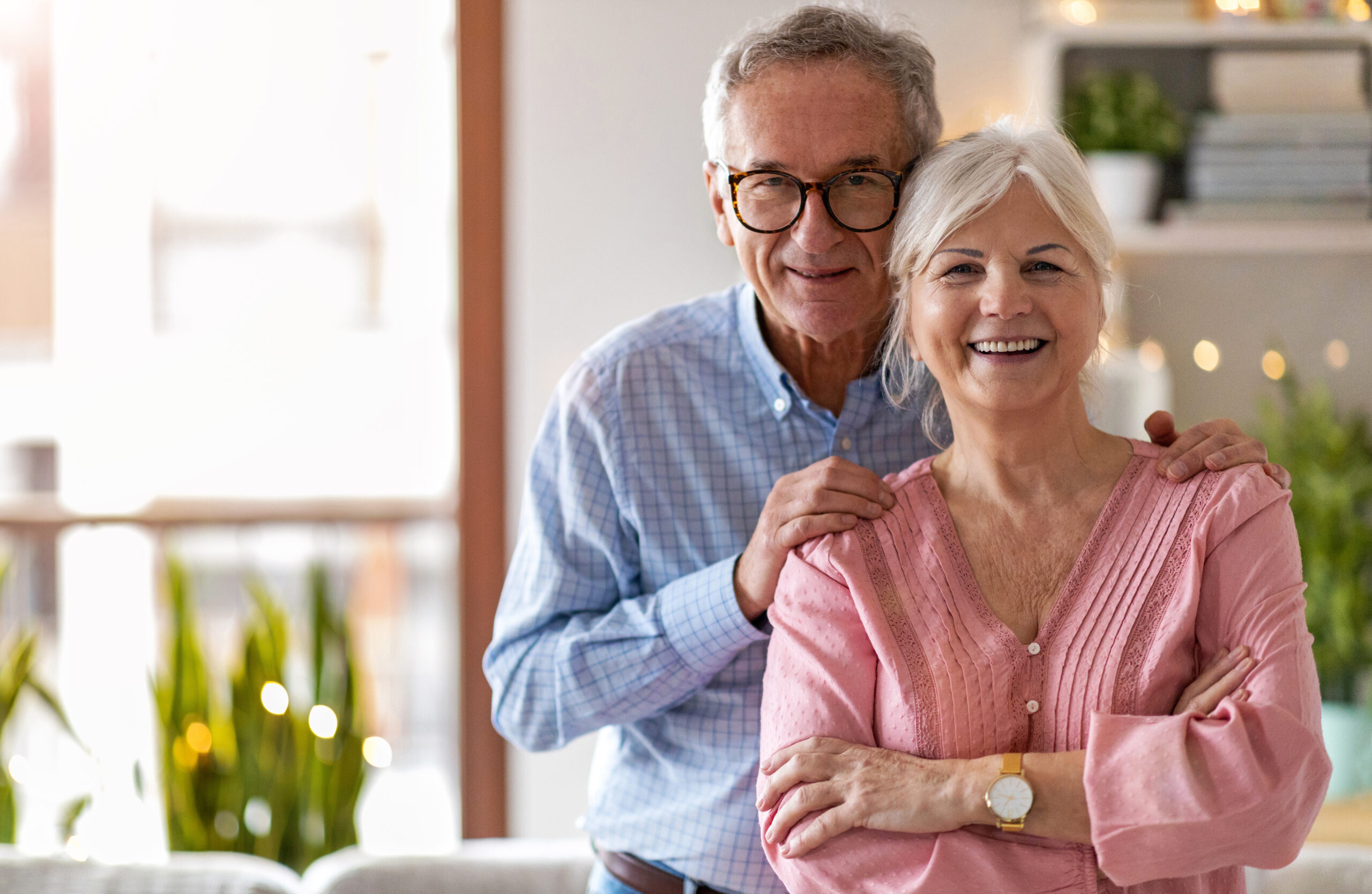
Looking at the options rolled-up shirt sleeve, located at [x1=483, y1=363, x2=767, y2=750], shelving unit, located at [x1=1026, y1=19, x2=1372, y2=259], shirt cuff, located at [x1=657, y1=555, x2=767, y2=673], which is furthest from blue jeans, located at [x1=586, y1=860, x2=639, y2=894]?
shelving unit, located at [x1=1026, y1=19, x2=1372, y2=259]

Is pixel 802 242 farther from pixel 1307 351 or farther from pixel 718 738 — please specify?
pixel 1307 351

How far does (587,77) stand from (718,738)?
1680mm

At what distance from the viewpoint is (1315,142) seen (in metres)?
2.50

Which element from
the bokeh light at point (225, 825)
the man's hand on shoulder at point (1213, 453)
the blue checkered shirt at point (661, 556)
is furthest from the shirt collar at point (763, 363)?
the bokeh light at point (225, 825)

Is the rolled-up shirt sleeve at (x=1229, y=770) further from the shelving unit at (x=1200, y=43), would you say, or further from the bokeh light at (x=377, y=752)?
the bokeh light at (x=377, y=752)

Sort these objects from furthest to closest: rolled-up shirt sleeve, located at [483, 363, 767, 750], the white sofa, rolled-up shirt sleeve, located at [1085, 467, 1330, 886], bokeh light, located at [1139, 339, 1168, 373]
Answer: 1. bokeh light, located at [1139, 339, 1168, 373]
2. the white sofa
3. rolled-up shirt sleeve, located at [483, 363, 767, 750]
4. rolled-up shirt sleeve, located at [1085, 467, 1330, 886]

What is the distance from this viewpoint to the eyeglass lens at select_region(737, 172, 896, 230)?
4.13ft

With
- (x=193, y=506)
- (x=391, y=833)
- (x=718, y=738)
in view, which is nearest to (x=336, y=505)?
(x=193, y=506)

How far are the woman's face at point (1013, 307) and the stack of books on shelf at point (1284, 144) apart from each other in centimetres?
161

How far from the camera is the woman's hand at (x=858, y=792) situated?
105cm

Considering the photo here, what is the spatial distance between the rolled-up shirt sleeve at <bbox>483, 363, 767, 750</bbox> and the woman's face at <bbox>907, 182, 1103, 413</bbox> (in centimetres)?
36

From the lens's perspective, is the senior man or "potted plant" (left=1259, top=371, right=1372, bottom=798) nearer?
the senior man

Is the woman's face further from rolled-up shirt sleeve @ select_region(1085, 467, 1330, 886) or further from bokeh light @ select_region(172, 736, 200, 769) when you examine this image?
bokeh light @ select_region(172, 736, 200, 769)

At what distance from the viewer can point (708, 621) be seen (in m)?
1.30
